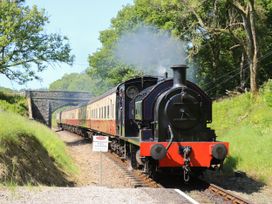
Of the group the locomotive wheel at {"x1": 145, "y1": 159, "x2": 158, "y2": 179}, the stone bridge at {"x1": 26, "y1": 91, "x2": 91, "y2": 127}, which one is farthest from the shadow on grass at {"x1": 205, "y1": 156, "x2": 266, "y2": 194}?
the stone bridge at {"x1": 26, "y1": 91, "x2": 91, "y2": 127}

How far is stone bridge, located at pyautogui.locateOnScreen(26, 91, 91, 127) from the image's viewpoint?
52344 millimetres

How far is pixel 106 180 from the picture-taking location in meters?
13.8

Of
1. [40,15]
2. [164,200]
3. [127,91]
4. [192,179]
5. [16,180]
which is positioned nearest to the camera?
[164,200]

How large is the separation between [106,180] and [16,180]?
409 centimetres

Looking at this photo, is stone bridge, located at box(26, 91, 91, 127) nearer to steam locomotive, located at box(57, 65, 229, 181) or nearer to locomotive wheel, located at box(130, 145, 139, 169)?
locomotive wheel, located at box(130, 145, 139, 169)

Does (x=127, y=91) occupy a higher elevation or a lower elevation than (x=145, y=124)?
higher

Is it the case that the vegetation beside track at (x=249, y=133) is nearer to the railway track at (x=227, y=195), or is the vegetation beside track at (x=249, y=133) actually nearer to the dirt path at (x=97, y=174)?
the railway track at (x=227, y=195)

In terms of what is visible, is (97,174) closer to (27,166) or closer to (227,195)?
(27,166)

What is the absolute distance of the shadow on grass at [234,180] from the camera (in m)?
12.0

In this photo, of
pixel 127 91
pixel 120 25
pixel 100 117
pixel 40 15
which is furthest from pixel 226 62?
pixel 127 91

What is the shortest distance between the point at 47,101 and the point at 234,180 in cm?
4662

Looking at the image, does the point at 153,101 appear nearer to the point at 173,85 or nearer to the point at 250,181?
the point at 173,85

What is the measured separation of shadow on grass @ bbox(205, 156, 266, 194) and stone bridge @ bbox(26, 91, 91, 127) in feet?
97.4

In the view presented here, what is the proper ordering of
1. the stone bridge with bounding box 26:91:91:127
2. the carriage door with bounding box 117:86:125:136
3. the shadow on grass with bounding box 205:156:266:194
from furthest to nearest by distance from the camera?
the stone bridge with bounding box 26:91:91:127, the carriage door with bounding box 117:86:125:136, the shadow on grass with bounding box 205:156:266:194
